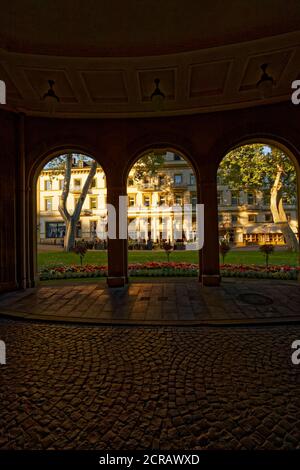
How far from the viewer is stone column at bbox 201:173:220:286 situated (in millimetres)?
7965

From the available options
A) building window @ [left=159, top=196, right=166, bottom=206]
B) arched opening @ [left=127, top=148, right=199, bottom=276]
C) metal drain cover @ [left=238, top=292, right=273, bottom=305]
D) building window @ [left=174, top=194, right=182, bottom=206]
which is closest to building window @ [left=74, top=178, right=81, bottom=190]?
arched opening @ [left=127, top=148, right=199, bottom=276]

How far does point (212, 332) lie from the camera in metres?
4.50

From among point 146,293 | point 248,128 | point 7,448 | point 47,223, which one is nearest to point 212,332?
point 146,293

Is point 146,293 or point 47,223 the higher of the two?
point 47,223

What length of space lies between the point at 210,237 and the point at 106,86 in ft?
19.2

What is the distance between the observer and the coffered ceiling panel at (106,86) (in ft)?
21.0

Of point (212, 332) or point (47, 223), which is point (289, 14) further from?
point (47, 223)

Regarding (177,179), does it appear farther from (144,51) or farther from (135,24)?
(135,24)

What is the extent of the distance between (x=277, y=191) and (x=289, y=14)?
1985 centimetres

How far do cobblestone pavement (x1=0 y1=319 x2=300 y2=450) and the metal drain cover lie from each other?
156cm

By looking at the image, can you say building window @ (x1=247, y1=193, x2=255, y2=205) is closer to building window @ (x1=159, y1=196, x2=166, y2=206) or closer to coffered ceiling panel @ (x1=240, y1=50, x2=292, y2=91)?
building window @ (x1=159, y1=196, x2=166, y2=206)

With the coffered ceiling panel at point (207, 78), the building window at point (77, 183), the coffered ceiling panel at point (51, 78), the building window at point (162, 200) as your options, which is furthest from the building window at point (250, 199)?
the coffered ceiling panel at point (51, 78)

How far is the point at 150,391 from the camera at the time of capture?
111 inches

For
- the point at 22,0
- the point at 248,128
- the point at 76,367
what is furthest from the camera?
the point at 248,128
